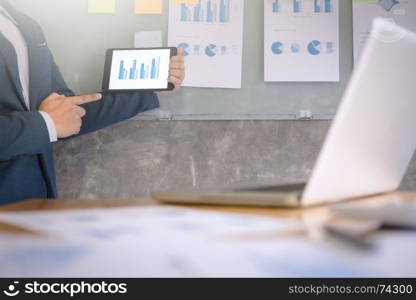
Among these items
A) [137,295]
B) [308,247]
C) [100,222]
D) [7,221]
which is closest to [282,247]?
[308,247]

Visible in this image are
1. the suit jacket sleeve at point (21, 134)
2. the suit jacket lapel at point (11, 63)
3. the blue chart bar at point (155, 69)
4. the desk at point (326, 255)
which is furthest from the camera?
the blue chart bar at point (155, 69)

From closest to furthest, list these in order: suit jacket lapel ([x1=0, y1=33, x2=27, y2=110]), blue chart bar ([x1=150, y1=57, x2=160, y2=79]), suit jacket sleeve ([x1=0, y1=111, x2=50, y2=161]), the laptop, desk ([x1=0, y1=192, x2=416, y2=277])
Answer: desk ([x1=0, y1=192, x2=416, y2=277]) → the laptop → suit jacket sleeve ([x1=0, y1=111, x2=50, y2=161]) → suit jacket lapel ([x1=0, y1=33, x2=27, y2=110]) → blue chart bar ([x1=150, y1=57, x2=160, y2=79])

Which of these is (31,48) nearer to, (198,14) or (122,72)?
(122,72)

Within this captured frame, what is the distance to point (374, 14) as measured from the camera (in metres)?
1.91

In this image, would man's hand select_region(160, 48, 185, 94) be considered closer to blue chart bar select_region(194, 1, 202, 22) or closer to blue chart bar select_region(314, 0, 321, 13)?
blue chart bar select_region(194, 1, 202, 22)

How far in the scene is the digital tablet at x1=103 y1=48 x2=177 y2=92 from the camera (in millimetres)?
1730

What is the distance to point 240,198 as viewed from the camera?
28.6 inches

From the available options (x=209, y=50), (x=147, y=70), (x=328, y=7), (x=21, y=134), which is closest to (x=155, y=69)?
(x=147, y=70)

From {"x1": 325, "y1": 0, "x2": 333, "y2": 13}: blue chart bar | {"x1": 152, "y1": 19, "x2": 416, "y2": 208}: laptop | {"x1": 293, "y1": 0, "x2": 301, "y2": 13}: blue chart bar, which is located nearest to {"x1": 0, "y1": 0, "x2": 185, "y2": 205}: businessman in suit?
{"x1": 293, "y1": 0, "x2": 301, "y2": 13}: blue chart bar

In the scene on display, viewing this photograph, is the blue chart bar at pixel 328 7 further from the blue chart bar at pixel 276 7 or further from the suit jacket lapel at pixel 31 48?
the suit jacket lapel at pixel 31 48

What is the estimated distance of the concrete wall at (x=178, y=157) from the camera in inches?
74.2

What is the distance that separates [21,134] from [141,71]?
18.6 inches

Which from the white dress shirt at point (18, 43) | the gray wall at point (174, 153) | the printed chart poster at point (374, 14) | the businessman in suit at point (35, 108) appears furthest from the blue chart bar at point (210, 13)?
the white dress shirt at point (18, 43)

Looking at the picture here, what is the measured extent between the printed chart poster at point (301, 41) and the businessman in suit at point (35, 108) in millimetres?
369
